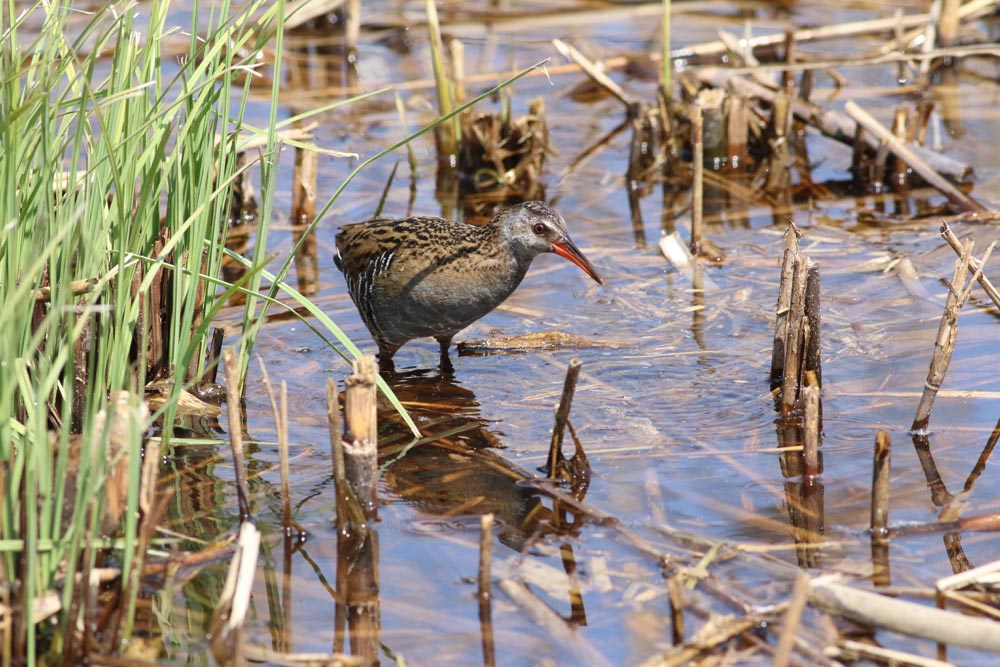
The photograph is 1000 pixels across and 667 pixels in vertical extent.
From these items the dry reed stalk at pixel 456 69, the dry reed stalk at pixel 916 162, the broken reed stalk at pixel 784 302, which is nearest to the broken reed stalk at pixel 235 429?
the broken reed stalk at pixel 784 302

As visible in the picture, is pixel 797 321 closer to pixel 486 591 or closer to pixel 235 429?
pixel 486 591

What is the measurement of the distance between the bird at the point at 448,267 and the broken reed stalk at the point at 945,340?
1.35m

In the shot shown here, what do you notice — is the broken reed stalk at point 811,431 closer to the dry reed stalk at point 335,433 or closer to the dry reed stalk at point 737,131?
the dry reed stalk at point 335,433

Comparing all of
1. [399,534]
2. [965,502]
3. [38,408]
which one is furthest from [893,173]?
[38,408]

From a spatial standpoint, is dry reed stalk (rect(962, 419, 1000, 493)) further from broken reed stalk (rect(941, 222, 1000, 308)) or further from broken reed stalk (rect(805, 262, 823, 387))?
broken reed stalk (rect(805, 262, 823, 387))

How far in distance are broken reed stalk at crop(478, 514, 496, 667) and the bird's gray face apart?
6.58 feet

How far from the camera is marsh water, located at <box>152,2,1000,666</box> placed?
11.0 ft

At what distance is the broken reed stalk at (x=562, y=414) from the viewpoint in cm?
363

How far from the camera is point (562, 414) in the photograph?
12.3 ft

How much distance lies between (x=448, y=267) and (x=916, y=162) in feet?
10.2

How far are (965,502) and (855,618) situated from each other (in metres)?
1.02

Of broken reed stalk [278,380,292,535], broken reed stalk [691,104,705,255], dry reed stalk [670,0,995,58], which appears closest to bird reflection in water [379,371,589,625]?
broken reed stalk [278,380,292,535]

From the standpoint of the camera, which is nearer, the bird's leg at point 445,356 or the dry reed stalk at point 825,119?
the bird's leg at point 445,356

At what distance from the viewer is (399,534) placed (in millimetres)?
3742
